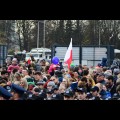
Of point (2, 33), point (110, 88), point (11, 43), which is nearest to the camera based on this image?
point (110, 88)

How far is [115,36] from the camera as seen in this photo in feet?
218

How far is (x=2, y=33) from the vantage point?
6556cm
